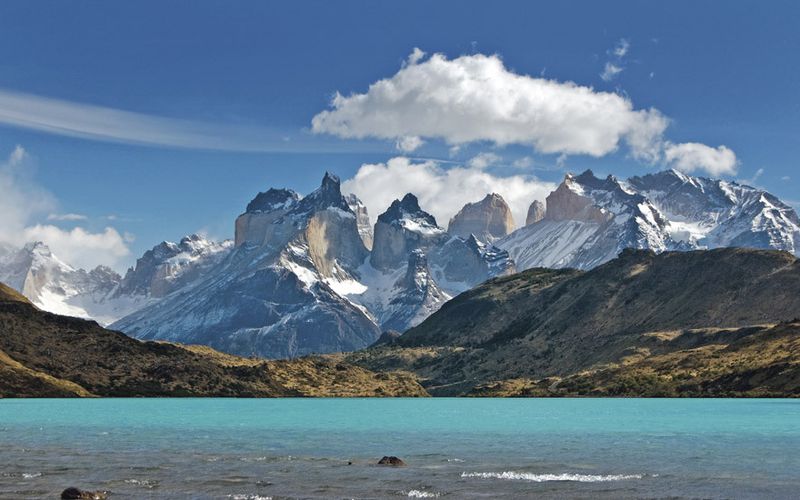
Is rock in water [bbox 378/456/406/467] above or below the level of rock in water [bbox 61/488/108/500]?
above

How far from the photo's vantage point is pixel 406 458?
79812 mm

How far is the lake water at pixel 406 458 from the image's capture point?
58969 mm

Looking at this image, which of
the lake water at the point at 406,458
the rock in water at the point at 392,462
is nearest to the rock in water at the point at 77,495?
the lake water at the point at 406,458

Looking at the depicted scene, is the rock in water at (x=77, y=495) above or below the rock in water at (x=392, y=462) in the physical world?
below

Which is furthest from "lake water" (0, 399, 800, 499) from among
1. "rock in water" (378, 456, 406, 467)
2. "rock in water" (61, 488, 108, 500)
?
"rock in water" (61, 488, 108, 500)

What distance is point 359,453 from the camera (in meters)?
84.9

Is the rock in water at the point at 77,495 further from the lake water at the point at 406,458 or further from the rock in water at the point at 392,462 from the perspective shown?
the rock in water at the point at 392,462

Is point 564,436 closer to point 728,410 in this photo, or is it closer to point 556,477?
point 556,477

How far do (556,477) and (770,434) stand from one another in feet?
165

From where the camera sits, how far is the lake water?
5897cm

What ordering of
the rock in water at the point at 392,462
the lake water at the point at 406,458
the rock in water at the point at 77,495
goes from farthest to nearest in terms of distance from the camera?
the rock in water at the point at 392,462 < the lake water at the point at 406,458 < the rock in water at the point at 77,495

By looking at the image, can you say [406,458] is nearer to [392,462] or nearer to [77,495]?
[392,462]

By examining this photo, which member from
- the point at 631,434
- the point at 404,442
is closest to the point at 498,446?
the point at 404,442

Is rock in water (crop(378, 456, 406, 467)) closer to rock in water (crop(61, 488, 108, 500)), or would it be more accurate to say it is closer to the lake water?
the lake water
